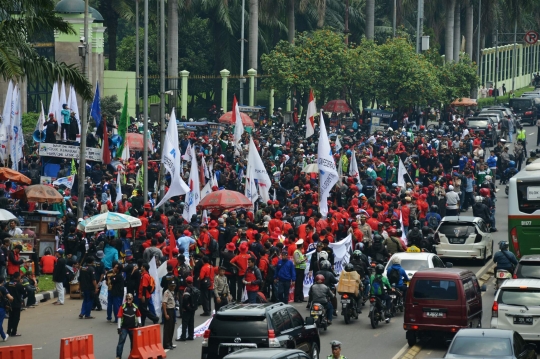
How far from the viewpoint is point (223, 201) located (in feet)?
98.7

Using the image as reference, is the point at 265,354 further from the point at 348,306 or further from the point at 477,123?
the point at 477,123

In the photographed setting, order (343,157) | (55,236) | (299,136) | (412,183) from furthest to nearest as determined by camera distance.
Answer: (299,136) < (343,157) < (412,183) < (55,236)

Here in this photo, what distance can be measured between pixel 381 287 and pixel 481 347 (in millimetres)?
5745

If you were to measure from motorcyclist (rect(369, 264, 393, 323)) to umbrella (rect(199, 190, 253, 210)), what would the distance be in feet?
23.5

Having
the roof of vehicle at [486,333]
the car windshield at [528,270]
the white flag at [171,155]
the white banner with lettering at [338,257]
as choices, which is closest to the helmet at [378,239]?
the white banner with lettering at [338,257]

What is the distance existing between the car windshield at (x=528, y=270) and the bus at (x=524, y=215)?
3599 mm

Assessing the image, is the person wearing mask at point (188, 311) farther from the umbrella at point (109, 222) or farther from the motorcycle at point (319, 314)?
the umbrella at point (109, 222)

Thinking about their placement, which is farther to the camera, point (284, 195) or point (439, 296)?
point (284, 195)

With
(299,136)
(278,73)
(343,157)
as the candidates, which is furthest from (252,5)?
(343,157)

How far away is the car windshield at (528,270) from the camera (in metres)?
24.1

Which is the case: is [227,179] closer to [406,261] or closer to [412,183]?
[412,183]

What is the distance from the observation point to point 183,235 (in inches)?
1035

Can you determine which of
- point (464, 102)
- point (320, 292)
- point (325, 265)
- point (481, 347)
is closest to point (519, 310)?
point (481, 347)

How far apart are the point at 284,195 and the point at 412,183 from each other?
4.09 metres
